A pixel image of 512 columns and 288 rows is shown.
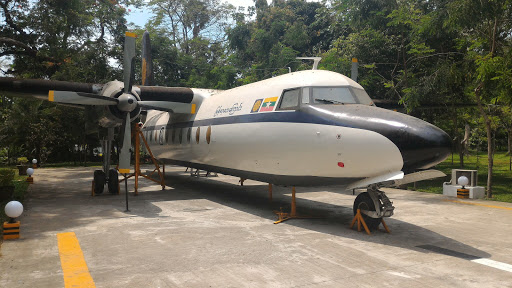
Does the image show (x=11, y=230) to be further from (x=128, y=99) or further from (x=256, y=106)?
(x=256, y=106)

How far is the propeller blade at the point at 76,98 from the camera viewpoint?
11.7 metres

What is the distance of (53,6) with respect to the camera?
2108 cm

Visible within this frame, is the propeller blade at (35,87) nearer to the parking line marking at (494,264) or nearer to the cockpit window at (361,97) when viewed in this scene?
the cockpit window at (361,97)

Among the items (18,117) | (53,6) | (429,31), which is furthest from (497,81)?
(18,117)

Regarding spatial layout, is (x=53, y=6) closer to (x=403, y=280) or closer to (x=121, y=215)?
(x=121, y=215)

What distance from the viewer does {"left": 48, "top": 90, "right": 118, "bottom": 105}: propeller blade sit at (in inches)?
459

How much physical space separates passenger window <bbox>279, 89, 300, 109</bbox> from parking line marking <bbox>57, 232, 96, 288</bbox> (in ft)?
18.0

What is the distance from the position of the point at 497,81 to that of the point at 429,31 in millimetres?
3979

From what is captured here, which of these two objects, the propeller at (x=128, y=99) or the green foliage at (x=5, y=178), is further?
the green foliage at (x=5, y=178)

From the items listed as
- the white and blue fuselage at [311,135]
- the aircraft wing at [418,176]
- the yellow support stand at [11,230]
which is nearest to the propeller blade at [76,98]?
the white and blue fuselage at [311,135]

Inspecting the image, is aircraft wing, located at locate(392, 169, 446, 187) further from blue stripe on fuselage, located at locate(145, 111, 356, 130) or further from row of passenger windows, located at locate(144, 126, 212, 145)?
row of passenger windows, located at locate(144, 126, 212, 145)

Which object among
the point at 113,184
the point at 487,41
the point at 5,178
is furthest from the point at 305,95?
the point at 5,178

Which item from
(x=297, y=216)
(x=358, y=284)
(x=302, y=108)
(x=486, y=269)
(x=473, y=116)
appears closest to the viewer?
(x=358, y=284)

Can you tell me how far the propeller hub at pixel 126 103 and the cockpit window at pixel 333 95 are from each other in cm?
637
